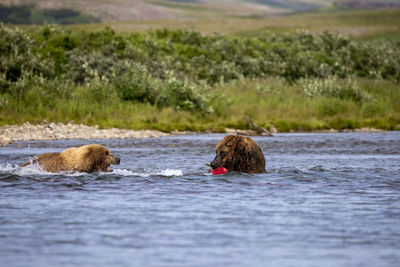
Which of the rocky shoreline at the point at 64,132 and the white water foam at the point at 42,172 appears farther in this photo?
the rocky shoreline at the point at 64,132

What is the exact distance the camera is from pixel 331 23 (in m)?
174

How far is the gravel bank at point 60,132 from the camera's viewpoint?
109 ft

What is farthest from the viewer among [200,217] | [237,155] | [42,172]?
[42,172]

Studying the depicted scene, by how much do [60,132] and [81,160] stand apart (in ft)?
65.3

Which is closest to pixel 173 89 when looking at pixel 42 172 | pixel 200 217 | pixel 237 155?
pixel 42 172

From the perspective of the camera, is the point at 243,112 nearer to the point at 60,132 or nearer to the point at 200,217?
the point at 60,132

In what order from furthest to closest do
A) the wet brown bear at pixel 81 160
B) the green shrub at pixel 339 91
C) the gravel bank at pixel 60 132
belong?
the green shrub at pixel 339 91, the gravel bank at pixel 60 132, the wet brown bear at pixel 81 160

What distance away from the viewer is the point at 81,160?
15938 mm

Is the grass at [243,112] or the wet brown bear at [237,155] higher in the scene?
the wet brown bear at [237,155]

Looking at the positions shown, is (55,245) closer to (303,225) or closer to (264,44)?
(303,225)

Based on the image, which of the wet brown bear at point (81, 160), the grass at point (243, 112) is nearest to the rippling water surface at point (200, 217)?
the wet brown bear at point (81, 160)

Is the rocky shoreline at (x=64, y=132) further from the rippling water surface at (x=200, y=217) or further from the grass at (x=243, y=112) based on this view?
the rippling water surface at (x=200, y=217)

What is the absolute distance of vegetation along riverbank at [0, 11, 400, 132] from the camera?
40.4 metres

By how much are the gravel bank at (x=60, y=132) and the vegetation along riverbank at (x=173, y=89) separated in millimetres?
1330
